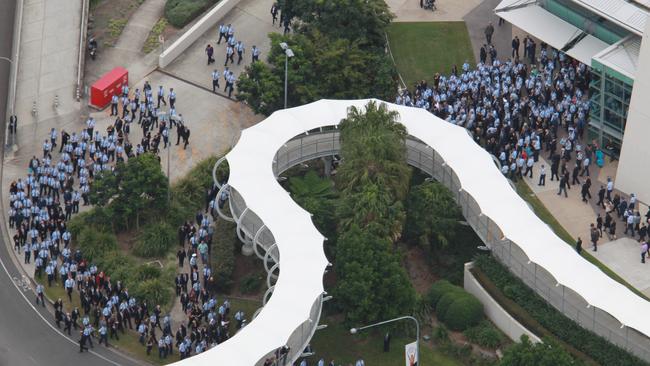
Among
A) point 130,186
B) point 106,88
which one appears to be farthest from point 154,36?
point 130,186

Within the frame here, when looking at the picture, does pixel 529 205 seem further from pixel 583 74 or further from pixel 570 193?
pixel 583 74

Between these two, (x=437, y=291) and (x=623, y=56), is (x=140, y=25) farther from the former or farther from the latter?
(x=437, y=291)

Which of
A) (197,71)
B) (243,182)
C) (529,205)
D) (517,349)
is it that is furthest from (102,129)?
(517,349)

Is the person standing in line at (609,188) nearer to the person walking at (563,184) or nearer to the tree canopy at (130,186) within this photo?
the person walking at (563,184)

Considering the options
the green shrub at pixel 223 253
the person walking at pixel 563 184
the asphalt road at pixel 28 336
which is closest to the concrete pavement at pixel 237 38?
the green shrub at pixel 223 253

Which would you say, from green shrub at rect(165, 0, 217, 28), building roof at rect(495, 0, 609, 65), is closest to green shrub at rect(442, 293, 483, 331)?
building roof at rect(495, 0, 609, 65)

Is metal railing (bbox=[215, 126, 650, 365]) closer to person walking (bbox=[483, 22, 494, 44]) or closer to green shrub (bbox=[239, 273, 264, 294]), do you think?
green shrub (bbox=[239, 273, 264, 294])
